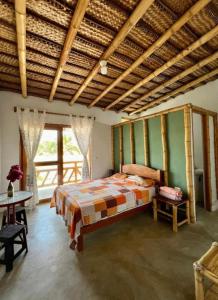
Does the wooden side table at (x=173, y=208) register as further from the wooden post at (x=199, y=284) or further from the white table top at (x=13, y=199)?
the white table top at (x=13, y=199)

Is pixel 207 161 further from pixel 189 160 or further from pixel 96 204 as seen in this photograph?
pixel 96 204

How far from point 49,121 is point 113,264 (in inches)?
143

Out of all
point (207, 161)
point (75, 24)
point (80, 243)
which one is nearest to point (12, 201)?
point (80, 243)

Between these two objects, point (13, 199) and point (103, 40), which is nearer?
point (103, 40)

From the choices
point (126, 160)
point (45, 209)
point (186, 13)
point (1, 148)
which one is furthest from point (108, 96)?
point (45, 209)

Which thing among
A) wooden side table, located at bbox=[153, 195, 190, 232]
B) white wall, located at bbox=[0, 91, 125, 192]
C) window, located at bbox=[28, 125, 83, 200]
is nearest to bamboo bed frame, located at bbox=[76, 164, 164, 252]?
wooden side table, located at bbox=[153, 195, 190, 232]

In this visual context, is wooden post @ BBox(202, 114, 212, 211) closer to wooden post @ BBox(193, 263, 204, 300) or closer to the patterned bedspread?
the patterned bedspread

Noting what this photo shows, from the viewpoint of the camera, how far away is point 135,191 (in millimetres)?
2875

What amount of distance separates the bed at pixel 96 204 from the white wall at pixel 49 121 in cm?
158

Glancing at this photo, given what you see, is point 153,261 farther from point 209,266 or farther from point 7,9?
point 7,9

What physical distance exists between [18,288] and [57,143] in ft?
10.5

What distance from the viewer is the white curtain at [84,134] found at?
14.3 ft

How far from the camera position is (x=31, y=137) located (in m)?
3.74

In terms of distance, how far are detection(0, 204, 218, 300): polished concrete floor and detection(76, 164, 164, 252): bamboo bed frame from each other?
0.22 meters
